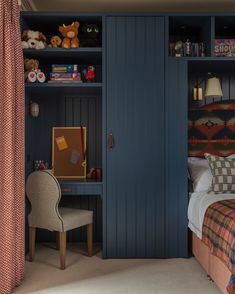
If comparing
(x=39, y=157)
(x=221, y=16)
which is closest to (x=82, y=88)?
(x=39, y=157)

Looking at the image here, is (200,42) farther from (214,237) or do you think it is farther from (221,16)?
(214,237)

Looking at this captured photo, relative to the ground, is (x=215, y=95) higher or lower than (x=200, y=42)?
lower

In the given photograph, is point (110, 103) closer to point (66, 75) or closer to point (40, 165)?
point (66, 75)

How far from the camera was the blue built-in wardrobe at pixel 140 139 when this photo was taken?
3.67 meters

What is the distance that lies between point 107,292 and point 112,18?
2.49 m

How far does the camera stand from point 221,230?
104 inches

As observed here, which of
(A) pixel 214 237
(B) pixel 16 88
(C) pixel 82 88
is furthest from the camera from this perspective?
(C) pixel 82 88

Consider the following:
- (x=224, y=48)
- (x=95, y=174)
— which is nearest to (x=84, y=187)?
(x=95, y=174)

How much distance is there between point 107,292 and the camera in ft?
9.20

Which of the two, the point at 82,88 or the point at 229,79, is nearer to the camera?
the point at 82,88

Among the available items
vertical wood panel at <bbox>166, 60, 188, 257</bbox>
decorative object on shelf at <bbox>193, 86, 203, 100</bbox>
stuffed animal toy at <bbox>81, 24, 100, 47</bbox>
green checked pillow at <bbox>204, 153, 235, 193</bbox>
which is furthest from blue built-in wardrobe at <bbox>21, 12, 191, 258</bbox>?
decorative object on shelf at <bbox>193, 86, 203, 100</bbox>

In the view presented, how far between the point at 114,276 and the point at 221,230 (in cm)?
104

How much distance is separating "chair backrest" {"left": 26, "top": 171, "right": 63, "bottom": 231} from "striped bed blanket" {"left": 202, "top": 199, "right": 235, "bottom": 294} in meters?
1.30

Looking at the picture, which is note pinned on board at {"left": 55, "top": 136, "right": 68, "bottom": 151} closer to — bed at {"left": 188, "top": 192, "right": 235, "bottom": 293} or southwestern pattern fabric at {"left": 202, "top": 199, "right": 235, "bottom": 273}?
bed at {"left": 188, "top": 192, "right": 235, "bottom": 293}
